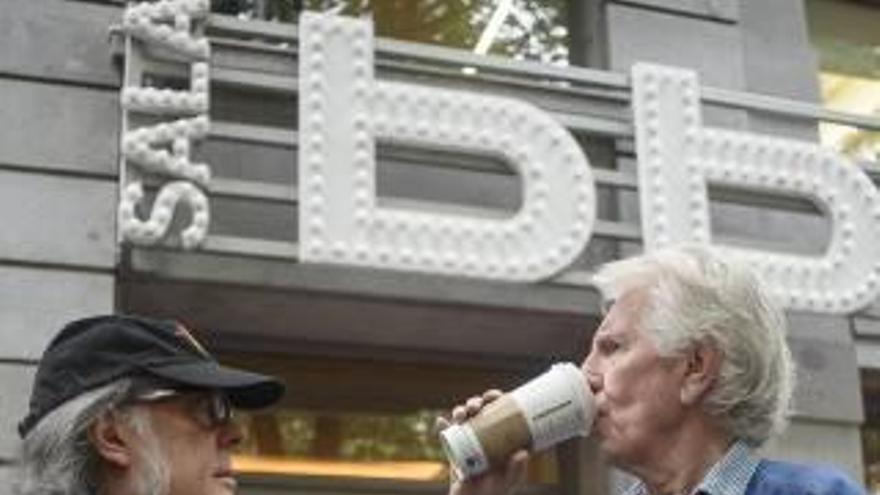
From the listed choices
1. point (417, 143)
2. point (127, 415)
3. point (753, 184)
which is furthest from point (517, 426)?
point (753, 184)

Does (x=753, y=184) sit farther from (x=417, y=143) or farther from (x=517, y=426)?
(x=517, y=426)

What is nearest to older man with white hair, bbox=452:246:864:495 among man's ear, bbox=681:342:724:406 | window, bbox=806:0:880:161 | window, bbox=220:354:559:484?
man's ear, bbox=681:342:724:406

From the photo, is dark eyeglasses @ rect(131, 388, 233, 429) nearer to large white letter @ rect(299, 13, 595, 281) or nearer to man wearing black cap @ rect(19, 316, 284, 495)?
man wearing black cap @ rect(19, 316, 284, 495)

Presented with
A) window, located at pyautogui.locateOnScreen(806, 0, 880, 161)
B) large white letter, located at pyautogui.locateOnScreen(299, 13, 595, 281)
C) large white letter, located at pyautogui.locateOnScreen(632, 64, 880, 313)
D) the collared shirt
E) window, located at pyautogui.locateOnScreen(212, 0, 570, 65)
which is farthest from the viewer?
window, located at pyautogui.locateOnScreen(806, 0, 880, 161)

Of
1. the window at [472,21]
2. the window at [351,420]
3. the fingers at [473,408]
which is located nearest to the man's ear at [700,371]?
the fingers at [473,408]

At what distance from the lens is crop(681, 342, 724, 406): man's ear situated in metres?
3.42

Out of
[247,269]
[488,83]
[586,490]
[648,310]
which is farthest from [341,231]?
[648,310]

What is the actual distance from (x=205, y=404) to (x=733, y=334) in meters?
1.10

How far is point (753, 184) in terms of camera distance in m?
8.66

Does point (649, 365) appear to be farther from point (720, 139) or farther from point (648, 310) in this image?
point (720, 139)

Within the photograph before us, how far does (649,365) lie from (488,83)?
17.4ft

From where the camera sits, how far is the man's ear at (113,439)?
3.06 metres

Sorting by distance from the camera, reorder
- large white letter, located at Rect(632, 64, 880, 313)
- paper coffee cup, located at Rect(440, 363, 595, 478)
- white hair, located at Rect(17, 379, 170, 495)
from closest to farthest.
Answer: white hair, located at Rect(17, 379, 170, 495) < paper coffee cup, located at Rect(440, 363, 595, 478) < large white letter, located at Rect(632, 64, 880, 313)

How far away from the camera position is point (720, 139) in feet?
28.2
